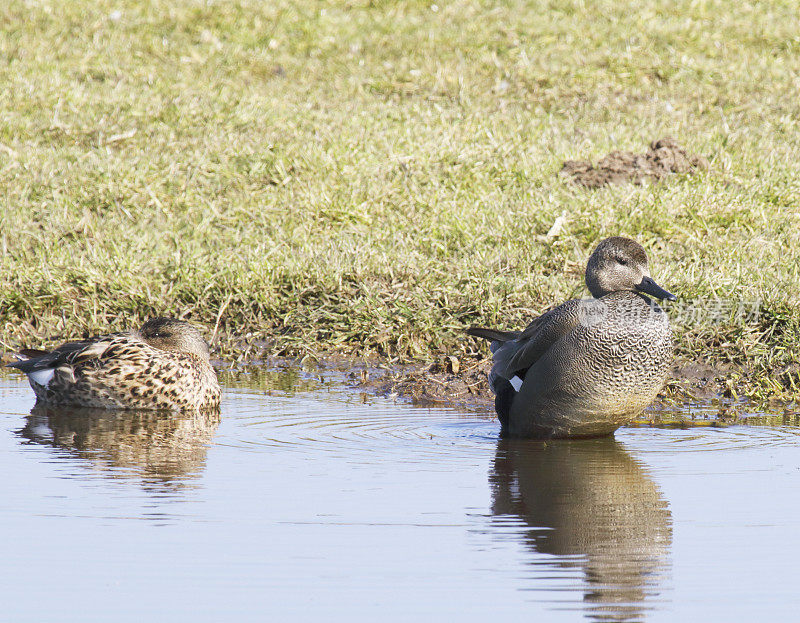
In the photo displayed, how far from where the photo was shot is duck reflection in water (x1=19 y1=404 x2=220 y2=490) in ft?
17.0

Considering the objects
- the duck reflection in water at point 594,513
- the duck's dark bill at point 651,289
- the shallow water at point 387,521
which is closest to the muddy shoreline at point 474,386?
the shallow water at point 387,521

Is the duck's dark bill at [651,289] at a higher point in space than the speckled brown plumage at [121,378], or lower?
higher

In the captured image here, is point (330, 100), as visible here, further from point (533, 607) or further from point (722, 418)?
point (533, 607)

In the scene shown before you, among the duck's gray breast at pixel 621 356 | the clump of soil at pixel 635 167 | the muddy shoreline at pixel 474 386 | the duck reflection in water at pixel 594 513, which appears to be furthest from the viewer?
the clump of soil at pixel 635 167

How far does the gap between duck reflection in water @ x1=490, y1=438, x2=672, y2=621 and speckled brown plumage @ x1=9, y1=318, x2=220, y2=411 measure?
1.71 m

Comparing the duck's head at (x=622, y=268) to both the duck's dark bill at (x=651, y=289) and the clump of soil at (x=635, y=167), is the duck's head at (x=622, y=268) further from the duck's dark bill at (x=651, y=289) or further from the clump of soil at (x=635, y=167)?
the clump of soil at (x=635, y=167)

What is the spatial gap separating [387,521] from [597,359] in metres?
1.68

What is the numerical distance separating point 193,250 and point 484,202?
208 centimetres

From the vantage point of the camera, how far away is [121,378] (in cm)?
675

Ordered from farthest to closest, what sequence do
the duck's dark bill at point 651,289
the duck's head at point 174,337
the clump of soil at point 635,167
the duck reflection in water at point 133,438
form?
1. the clump of soil at point 635,167
2. the duck's head at point 174,337
3. the duck's dark bill at point 651,289
4. the duck reflection in water at point 133,438


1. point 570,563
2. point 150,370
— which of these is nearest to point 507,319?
point 150,370

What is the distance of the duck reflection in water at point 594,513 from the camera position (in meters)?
3.74

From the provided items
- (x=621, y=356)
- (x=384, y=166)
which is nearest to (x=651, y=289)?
(x=621, y=356)

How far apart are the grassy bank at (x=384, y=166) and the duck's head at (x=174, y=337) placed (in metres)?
0.78
